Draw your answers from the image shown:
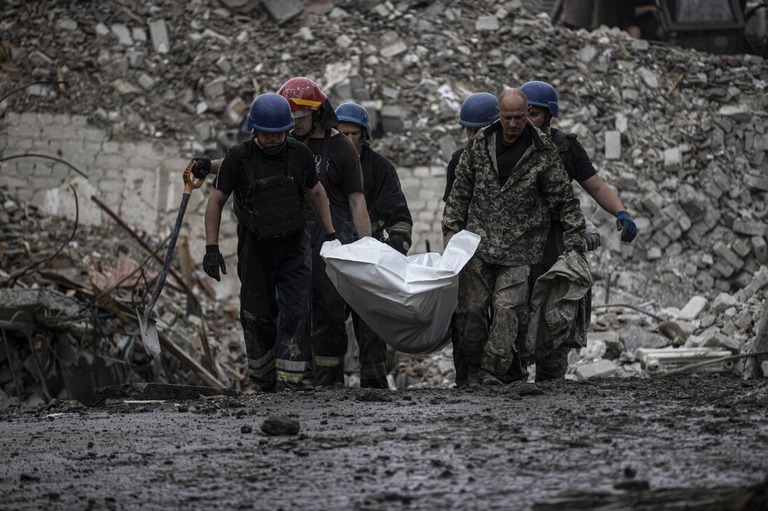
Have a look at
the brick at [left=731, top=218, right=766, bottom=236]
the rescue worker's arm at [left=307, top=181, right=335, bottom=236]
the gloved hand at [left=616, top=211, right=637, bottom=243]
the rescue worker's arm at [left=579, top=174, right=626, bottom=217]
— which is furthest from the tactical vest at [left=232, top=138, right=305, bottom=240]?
the brick at [left=731, top=218, right=766, bottom=236]

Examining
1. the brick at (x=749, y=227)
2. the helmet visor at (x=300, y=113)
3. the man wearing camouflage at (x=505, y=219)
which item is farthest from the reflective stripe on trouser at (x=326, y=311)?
the brick at (x=749, y=227)

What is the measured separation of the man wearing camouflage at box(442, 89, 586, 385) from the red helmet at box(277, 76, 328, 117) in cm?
103

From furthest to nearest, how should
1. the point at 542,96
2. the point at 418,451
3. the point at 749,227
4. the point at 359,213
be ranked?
the point at 749,227 → the point at 359,213 → the point at 542,96 → the point at 418,451

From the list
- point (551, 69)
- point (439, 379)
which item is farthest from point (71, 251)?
point (551, 69)

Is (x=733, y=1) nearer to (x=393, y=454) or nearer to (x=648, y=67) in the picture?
(x=648, y=67)

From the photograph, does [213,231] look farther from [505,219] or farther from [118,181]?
[118,181]

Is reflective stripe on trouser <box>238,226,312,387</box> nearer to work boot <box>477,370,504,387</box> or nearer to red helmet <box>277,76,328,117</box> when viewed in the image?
red helmet <box>277,76,328,117</box>

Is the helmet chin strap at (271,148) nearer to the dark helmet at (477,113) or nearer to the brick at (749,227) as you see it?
the dark helmet at (477,113)

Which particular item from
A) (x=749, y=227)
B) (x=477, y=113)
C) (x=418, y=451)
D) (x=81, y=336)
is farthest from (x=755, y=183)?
(x=418, y=451)

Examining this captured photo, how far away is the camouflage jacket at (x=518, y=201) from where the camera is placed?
279 inches

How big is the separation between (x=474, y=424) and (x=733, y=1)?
15.4m

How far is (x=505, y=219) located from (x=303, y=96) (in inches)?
59.2

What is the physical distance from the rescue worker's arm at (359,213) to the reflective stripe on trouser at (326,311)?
0.18 m

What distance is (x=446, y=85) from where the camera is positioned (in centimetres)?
1677
